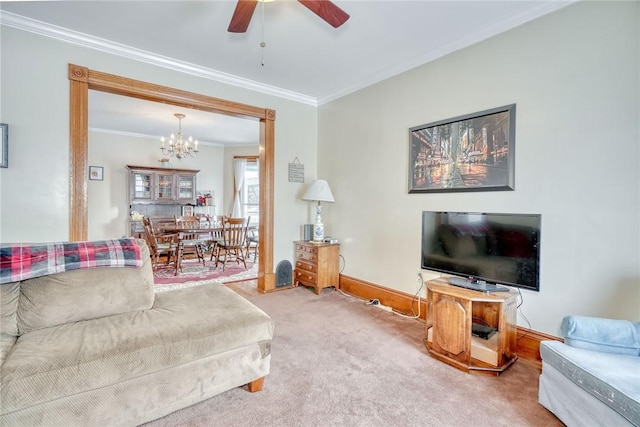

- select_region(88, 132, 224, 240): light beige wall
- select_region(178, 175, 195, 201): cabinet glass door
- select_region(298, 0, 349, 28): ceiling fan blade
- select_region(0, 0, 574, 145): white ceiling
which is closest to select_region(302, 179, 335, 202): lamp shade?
select_region(0, 0, 574, 145): white ceiling

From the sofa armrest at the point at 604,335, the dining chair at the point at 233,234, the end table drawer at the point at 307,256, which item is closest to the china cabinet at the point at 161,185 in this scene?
the dining chair at the point at 233,234

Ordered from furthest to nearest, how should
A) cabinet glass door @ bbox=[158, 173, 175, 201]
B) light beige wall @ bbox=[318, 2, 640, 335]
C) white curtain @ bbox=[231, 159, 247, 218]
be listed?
white curtain @ bbox=[231, 159, 247, 218] → cabinet glass door @ bbox=[158, 173, 175, 201] → light beige wall @ bbox=[318, 2, 640, 335]

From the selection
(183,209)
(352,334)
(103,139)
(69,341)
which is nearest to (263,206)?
(352,334)

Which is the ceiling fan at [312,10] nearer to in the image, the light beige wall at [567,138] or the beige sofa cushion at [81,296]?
the light beige wall at [567,138]

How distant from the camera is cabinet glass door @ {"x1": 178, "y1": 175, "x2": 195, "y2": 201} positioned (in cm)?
677

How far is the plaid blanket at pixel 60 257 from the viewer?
65.0 inches

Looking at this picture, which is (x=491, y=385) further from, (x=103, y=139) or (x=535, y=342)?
(x=103, y=139)

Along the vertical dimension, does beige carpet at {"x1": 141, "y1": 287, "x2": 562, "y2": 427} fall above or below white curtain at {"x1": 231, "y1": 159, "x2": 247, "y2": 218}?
below

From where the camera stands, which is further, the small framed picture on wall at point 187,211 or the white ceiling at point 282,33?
the small framed picture on wall at point 187,211

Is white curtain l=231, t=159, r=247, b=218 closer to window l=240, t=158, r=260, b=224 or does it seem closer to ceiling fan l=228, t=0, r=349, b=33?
window l=240, t=158, r=260, b=224

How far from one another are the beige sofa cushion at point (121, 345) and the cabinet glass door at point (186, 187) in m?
5.33

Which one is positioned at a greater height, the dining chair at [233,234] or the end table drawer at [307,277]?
the dining chair at [233,234]

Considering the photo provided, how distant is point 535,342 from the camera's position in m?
2.24

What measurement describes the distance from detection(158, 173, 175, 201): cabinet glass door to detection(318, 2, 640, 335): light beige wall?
5629 mm
